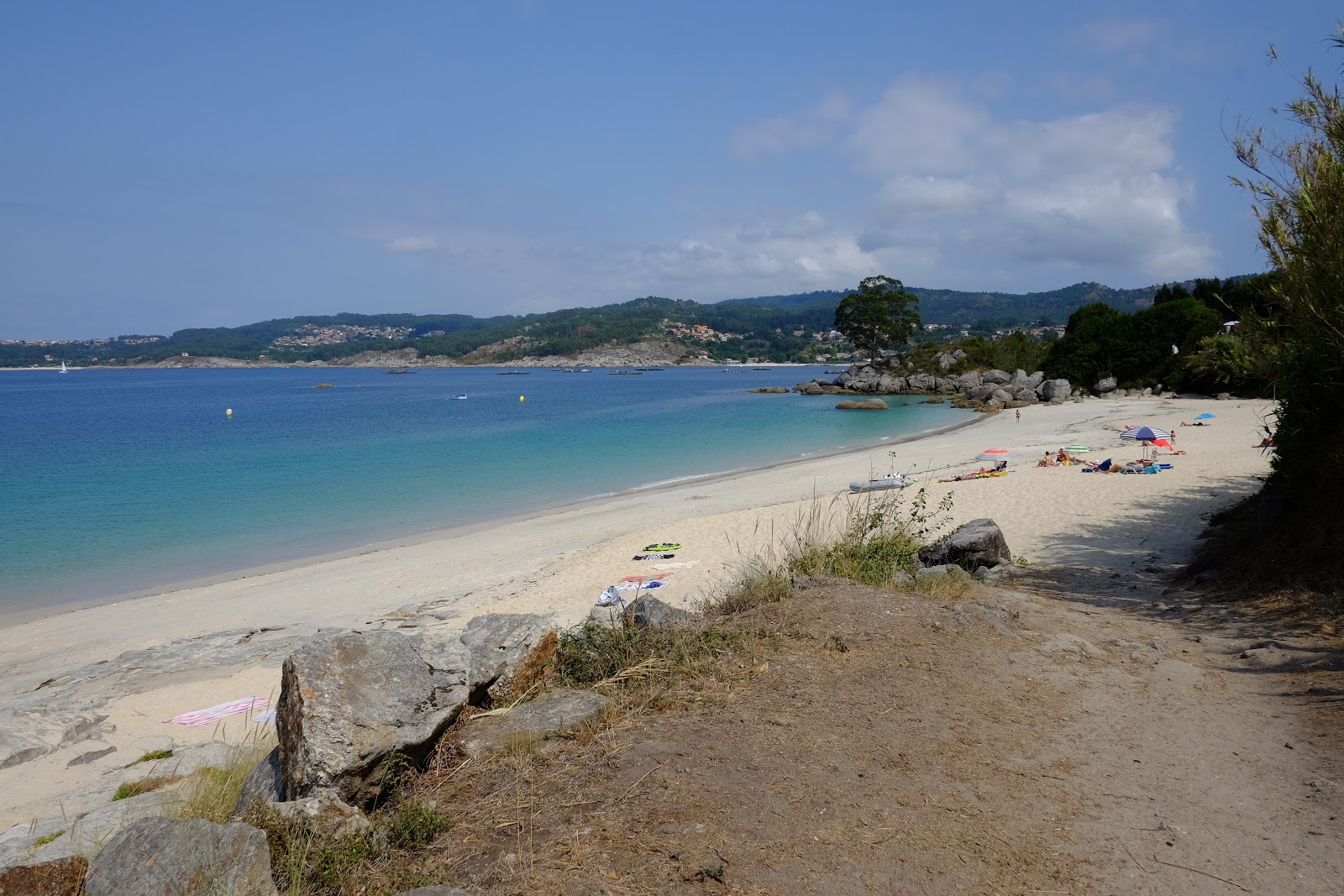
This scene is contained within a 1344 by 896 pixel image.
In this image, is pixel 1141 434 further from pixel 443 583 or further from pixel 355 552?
pixel 355 552

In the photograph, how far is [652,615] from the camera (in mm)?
7262

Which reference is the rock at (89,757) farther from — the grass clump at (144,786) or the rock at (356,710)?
the rock at (356,710)

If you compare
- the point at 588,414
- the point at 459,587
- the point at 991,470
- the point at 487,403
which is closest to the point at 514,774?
the point at 459,587

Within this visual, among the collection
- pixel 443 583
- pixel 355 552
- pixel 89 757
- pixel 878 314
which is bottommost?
pixel 355 552

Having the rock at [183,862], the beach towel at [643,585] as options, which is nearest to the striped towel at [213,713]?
the beach towel at [643,585]

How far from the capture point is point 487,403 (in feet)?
243

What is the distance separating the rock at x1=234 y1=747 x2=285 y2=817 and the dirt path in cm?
91

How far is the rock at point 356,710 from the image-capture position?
4145 millimetres

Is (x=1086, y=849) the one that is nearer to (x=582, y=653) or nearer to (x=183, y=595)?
(x=582, y=653)

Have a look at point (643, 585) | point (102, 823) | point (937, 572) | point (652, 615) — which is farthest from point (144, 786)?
point (937, 572)

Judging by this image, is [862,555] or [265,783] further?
[862,555]

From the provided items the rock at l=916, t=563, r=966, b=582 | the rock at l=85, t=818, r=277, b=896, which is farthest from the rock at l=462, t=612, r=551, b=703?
the rock at l=916, t=563, r=966, b=582

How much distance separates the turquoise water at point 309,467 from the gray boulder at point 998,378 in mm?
7573

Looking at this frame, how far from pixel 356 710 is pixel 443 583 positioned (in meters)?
10.5
